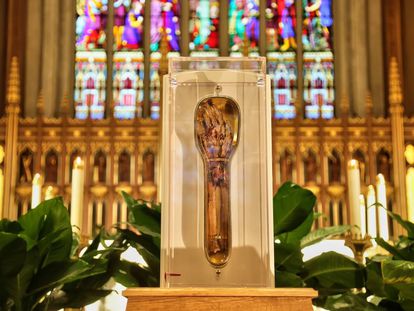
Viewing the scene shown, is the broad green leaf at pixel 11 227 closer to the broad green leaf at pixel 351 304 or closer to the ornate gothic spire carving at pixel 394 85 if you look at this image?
the broad green leaf at pixel 351 304

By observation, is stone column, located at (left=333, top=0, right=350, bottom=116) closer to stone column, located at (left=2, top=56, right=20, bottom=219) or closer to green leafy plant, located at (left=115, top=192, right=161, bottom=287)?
stone column, located at (left=2, top=56, right=20, bottom=219)

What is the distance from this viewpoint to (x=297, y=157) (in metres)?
7.13

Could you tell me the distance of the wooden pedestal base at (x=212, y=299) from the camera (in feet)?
4.00

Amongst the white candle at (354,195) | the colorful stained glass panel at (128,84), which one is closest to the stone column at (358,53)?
the colorful stained glass panel at (128,84)

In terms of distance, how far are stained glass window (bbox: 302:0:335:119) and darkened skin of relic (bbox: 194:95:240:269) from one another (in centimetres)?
641

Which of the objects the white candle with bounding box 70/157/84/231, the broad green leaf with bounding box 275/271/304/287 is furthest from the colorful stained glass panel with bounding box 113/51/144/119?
the broad green leaf with bounding box 275/271/304/287

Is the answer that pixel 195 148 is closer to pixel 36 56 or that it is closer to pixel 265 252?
pixel 265 252

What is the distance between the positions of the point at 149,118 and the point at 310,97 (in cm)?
157

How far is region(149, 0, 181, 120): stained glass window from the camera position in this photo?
790cm

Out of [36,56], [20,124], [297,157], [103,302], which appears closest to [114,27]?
[36,56]

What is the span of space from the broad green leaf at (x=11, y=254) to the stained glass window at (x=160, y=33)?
20.4ft

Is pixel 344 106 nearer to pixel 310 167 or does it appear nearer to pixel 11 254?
pixel 310 167

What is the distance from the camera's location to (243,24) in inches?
321

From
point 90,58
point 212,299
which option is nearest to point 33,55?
point 90,58
